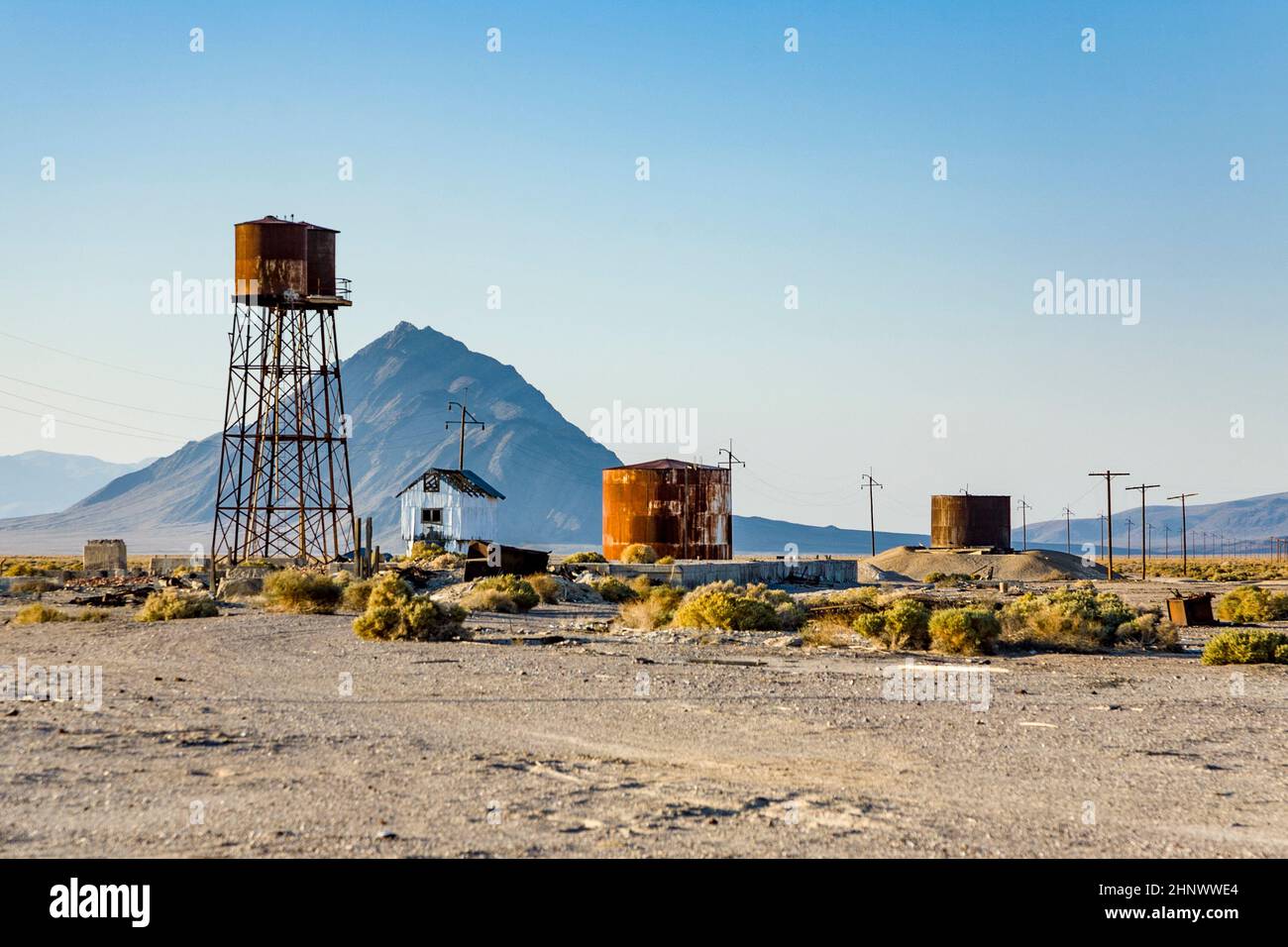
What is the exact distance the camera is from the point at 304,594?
28812 millimetres

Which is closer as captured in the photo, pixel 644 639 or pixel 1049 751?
pixel 1049 751

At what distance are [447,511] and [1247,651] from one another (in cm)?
4618

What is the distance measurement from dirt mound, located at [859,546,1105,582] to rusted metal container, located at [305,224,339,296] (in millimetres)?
31335

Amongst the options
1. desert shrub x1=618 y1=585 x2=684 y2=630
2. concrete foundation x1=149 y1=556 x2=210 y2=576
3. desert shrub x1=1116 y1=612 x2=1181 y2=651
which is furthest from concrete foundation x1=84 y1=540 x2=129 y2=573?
desert shrub x1=1116 y1=612 x2=1181 y2=651

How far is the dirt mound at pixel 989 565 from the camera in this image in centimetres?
6781

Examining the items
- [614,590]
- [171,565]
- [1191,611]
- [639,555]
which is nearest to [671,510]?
[639,555]

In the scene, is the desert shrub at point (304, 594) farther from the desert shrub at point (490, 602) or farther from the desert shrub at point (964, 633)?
the desert shrub at point (964, 633)

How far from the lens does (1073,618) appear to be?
2181 cm

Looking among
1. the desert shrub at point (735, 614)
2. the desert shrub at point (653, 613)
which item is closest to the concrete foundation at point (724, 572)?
the desert shrub at point (653, 613)

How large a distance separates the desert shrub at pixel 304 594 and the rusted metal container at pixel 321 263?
23.2 meters
